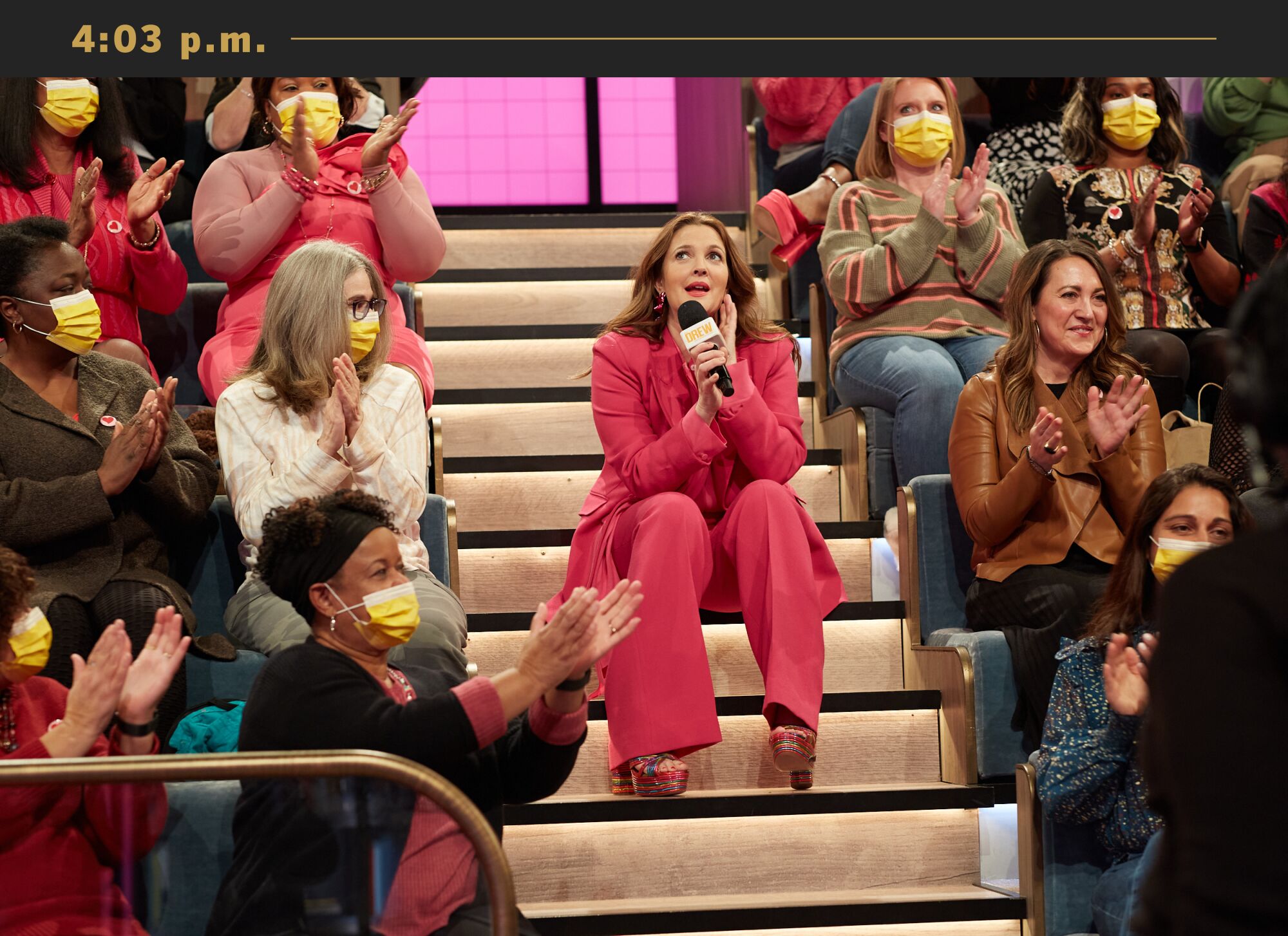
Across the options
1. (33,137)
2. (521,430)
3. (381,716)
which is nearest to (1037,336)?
(521,430)

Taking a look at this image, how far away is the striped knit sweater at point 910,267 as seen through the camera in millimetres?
4133

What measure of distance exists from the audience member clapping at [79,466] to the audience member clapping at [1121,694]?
1.65 meters

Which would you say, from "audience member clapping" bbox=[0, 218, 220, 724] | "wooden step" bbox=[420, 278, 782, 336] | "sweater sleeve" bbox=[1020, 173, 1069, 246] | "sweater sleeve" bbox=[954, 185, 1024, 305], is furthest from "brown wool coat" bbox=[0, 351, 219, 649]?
"sweater sleeve" bbox=[1020, 173, 1069, 246]

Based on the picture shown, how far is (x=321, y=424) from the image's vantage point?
3277mm

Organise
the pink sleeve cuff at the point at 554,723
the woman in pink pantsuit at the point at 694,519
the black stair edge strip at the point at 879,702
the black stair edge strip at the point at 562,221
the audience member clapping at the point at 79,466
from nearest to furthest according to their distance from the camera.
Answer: the pink sleeve cuff at the point at 554,723 < the audience member clapping at the point at 79,466 < the woman in pink pantsuit at the point at 694,519 < the black stair edge strip at the point at 879,702 < the black stair edge strip at the point at 562,221

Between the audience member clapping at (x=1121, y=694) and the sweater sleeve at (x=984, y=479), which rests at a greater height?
the sweater sleeve at (x=984, y=479)

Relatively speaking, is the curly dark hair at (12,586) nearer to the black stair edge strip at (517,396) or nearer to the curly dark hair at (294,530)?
the curly dark hair at (294,530)

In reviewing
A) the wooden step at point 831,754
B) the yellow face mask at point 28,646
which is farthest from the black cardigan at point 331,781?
the wooden step at point 831,754

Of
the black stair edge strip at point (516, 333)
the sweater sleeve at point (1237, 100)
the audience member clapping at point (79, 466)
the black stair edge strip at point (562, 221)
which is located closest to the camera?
the audience member clapping at point (79, 466)

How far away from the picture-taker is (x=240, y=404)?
3.25m

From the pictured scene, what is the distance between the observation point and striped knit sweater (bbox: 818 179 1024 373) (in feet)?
13.6

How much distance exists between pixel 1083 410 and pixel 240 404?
191 cm

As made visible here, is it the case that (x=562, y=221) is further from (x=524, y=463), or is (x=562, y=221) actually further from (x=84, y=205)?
(x=84, y=205)
